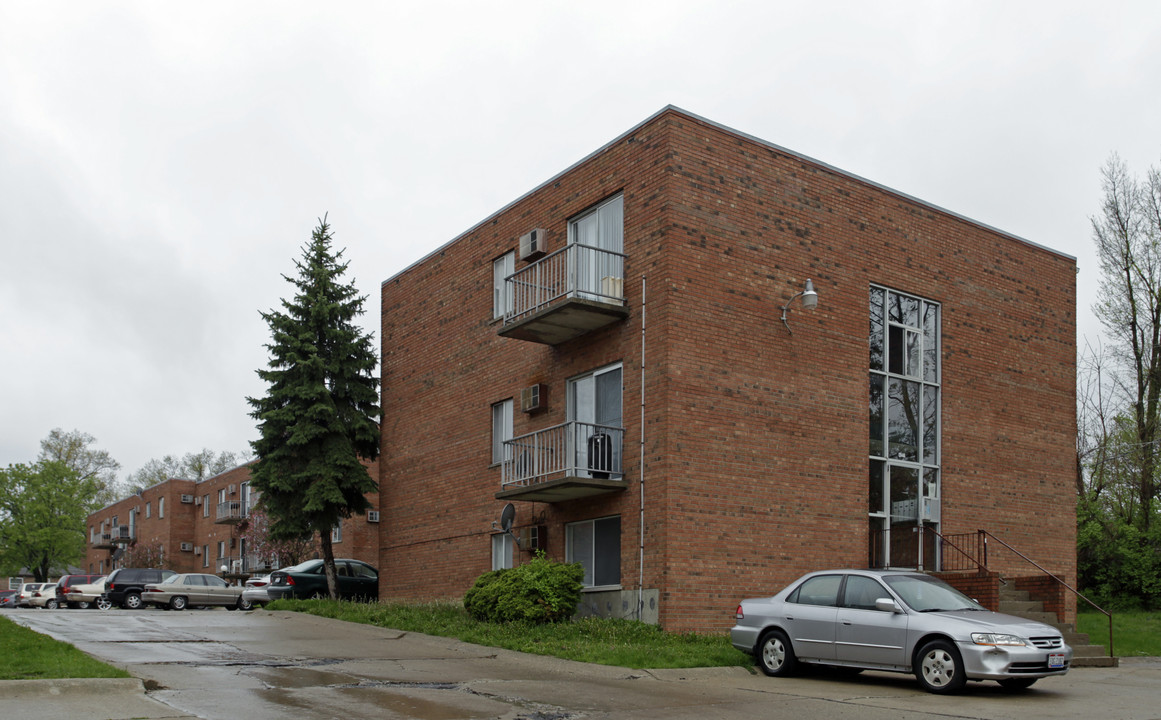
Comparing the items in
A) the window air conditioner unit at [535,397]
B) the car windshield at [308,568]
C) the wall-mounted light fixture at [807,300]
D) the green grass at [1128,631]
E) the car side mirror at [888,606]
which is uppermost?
the wall-mounted light fixture at [807,300]

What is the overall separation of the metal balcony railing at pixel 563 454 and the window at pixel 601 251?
2397mm

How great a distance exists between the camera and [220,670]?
12883 millimetres

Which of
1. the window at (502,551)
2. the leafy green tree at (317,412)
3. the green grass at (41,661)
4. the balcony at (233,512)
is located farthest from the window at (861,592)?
the balcony at (233,512)

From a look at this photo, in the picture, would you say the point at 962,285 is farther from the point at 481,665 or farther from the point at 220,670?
the point at 220,670

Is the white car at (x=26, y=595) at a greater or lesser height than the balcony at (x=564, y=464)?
lesser

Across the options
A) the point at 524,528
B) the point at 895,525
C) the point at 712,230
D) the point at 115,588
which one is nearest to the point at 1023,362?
the point at 895,525

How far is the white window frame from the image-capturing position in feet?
75.2

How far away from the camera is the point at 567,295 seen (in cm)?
1914

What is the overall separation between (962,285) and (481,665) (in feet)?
43.8

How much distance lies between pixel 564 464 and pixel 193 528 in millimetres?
47367

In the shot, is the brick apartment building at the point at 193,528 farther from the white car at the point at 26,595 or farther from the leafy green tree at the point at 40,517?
the white car at the point at 26,595

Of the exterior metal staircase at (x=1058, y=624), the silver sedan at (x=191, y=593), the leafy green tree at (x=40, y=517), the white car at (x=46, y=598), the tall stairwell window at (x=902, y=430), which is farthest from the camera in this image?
the leafy green tree at (x=40, y=517)

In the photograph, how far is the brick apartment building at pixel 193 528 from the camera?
51406 millimetres

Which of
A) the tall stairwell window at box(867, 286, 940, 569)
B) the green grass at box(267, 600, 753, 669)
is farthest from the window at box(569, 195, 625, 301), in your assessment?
the green grass at box(267, 600, 753, 669)
